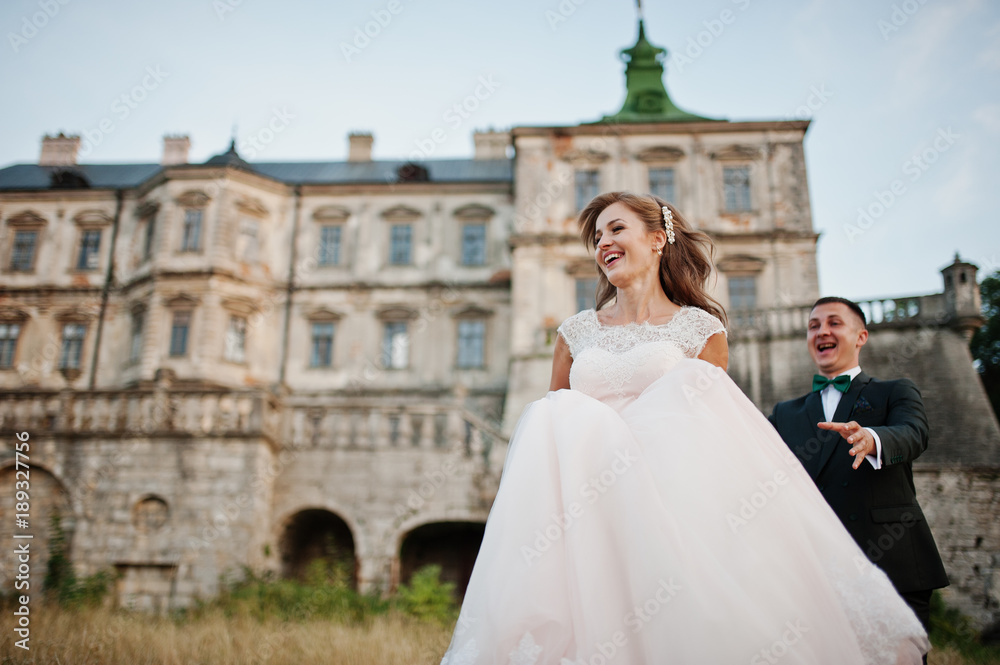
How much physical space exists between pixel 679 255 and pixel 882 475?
4.96 feet

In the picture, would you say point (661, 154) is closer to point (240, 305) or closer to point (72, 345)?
point (240, 305)

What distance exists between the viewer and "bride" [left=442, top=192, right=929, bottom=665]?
8.05ft

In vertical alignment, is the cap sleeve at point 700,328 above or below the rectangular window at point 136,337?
below

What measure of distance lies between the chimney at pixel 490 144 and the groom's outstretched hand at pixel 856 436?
30.6 meters

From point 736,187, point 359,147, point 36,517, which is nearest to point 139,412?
point 36,517

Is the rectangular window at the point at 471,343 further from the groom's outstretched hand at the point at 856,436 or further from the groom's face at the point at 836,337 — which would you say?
the groom's outstretched hand at the point at 856,436

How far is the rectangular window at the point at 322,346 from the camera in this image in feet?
90.2

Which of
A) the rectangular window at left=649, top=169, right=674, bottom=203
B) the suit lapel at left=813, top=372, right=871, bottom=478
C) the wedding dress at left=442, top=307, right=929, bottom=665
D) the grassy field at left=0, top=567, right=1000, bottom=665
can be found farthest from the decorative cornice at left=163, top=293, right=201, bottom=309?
the wedding dress at left=442, top=307, right=929, bottom=665

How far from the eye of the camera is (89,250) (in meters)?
29.2

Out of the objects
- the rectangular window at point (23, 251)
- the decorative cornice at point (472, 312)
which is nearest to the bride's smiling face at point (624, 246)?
the decorative cornice at point (472, 312)

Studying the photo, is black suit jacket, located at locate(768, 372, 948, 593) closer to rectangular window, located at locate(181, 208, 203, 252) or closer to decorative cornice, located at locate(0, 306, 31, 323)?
rectangular window, located at locate(181, 208, 203, 252)

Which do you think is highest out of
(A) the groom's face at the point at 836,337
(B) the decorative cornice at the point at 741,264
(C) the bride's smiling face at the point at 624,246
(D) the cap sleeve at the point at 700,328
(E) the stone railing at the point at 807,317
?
(B) the decorative cornice at the point at 741,264

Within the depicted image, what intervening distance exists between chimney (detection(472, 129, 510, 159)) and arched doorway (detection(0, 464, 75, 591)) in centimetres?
2386

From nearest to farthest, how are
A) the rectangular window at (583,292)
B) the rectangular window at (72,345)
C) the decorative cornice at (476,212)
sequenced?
1. the rectangular window at (583,292)
2. the rectangular window at (72,345)
3. the decorative cornice at (476,212)
